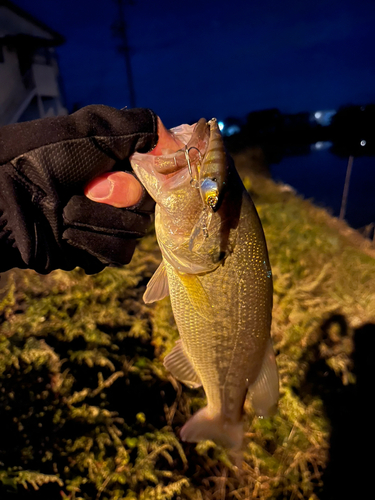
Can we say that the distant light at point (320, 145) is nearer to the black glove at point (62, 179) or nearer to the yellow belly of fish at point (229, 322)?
the yellow belly of fish at point (229, 322)

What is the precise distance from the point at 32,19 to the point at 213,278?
990 inches

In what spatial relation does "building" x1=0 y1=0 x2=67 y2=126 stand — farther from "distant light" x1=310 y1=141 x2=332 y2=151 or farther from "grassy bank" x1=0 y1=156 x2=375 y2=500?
"distant light" x1=310 y1=141 x2=332 y2=151

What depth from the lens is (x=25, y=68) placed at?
1889 cm

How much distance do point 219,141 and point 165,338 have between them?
3019 mm

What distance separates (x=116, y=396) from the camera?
3365 mm

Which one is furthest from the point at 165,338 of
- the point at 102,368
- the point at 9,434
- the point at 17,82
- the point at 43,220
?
the point at 17,82

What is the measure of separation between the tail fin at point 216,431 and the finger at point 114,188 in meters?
1.75

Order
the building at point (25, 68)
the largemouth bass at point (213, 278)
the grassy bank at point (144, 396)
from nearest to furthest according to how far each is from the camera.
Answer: the largemouth bass at point (213, 278)
the grassy bank at point (144, 396)
the building at point (25, 68)

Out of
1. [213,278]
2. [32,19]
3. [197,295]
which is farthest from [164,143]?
[32,19]

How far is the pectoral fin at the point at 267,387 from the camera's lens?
220 cm

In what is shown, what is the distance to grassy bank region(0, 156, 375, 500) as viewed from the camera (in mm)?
2748

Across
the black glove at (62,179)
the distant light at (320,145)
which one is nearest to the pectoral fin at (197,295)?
the black glove at (62,179)

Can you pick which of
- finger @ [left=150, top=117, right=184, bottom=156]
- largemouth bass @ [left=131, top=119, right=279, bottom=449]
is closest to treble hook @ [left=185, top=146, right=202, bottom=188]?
largemouth bass @ [left=131, top=119, right=279, bottom=449]

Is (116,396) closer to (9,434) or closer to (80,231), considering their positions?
(9,434)
